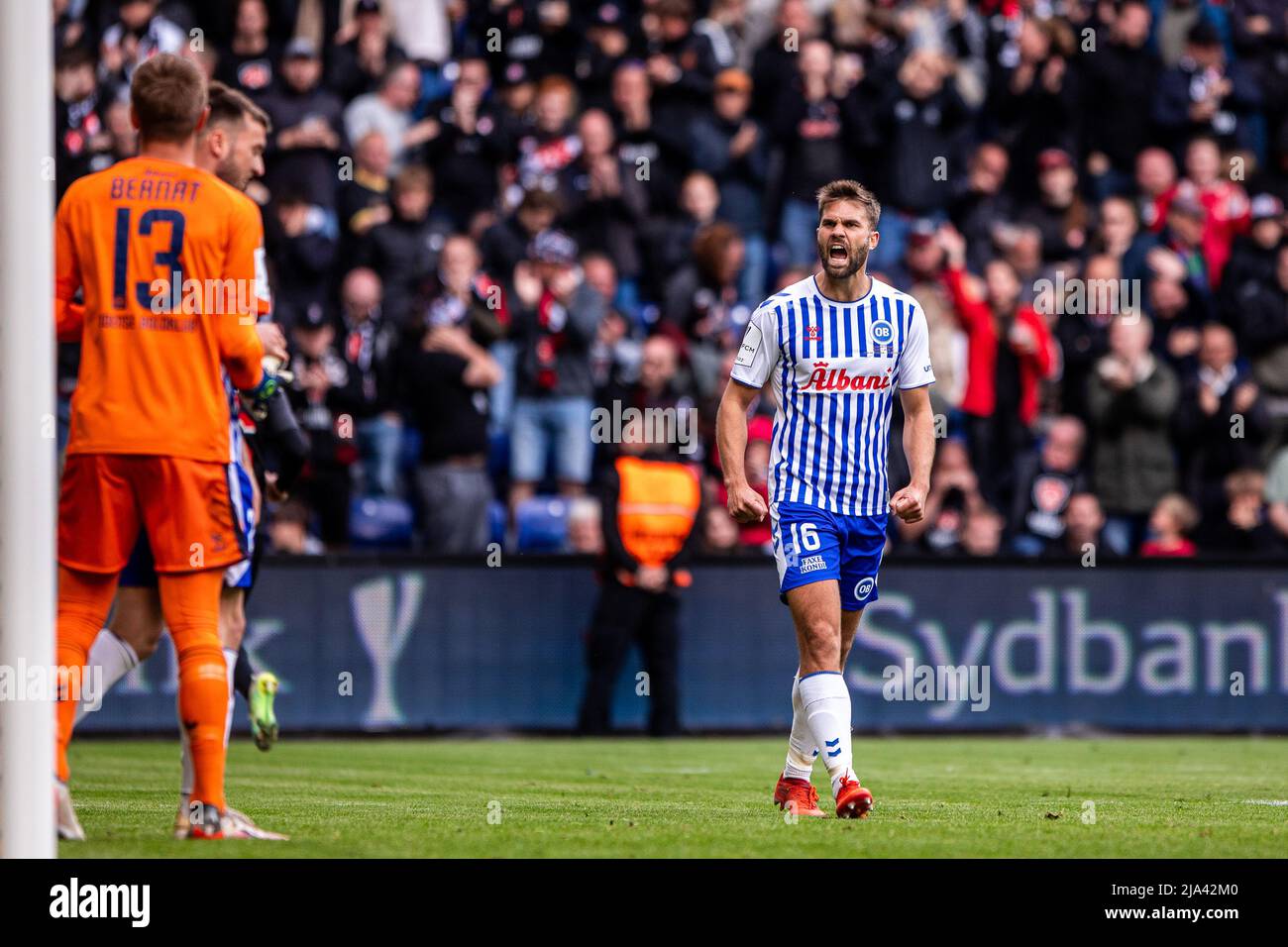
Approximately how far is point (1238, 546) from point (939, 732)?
2890 mm

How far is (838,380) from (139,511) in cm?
299

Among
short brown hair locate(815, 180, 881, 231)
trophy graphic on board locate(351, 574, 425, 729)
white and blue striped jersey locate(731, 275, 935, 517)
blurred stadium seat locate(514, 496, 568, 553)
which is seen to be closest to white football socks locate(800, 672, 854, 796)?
white and blue striped jersey locate(731, 275, 935, 517)

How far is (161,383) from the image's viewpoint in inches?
285

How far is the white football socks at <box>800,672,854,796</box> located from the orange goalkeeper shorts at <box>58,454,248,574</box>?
8.29 feet

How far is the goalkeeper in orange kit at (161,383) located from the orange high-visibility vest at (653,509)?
836cm

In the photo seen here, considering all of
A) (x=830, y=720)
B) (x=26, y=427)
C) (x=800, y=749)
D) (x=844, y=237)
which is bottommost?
(x=800, y=749)

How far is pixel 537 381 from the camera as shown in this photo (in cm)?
1623

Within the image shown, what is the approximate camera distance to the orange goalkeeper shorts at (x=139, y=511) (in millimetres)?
7262

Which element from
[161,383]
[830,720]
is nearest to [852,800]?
[830,720]

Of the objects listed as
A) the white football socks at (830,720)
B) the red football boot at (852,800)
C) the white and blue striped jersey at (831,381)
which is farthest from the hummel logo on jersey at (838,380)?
the red football boot at (852,800)

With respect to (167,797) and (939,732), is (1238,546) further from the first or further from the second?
(167,797)

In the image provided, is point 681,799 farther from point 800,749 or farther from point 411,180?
point 411,180

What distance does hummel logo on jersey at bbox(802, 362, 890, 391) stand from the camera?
896 centimetres
